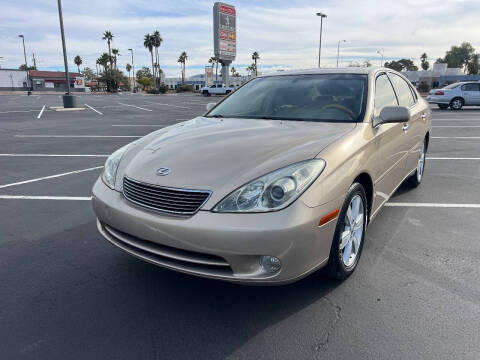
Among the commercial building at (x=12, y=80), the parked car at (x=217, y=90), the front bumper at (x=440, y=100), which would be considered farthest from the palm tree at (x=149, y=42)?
the front bumper at (x=440, y=100)

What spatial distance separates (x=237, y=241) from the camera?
6.77ft

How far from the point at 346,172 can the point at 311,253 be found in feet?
2.00

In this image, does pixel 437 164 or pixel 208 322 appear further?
pixel 437 164

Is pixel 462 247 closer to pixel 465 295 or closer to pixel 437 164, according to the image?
pixel 465 295

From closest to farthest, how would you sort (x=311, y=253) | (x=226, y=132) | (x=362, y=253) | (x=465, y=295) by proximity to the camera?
(x=311, y=253), (x=465, y=295), (x=226, y=132), (x=362, y=253)

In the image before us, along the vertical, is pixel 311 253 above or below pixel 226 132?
below

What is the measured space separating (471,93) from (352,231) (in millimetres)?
20666

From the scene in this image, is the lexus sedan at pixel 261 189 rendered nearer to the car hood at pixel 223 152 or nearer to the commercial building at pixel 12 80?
the car hood at pixel 223 152

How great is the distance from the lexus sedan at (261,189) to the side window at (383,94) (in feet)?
0.11

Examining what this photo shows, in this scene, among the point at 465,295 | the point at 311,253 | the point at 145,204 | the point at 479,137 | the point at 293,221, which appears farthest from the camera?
the point at 479,137

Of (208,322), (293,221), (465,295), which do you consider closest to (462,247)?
(465,295)

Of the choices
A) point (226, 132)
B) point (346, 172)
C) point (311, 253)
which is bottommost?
point (311, 253)

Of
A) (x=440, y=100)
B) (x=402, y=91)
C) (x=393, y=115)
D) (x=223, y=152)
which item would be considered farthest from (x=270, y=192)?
(x=440, y=100)

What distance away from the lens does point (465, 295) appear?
2.58 meters
